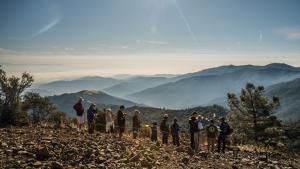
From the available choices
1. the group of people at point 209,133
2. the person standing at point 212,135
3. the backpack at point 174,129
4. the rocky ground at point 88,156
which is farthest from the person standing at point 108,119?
the person standing at point 212,135

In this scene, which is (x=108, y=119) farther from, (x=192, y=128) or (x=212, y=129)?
(x=212, y=129)

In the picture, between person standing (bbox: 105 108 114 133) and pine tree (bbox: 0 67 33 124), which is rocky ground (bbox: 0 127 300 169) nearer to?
person standing (bbox: 105 108 114 133)

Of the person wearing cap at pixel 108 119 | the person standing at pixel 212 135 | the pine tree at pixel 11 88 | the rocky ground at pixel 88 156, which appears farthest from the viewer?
the pine tree at pixel 11 88

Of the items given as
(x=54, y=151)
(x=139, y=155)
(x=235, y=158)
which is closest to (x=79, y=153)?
(x=54, y=151)

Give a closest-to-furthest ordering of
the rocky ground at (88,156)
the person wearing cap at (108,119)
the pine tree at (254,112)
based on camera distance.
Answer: the rocky ground at (88,156) → the person wearing cap at (108,119) → the pine tree at (254,112)

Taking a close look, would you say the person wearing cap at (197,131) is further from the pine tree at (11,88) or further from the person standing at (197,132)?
the pine tree at (11,88)

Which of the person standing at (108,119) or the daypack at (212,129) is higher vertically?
the person standing at (108,119)

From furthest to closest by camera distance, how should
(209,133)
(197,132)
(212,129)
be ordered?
(212,129)
(209,133)
(197,132)

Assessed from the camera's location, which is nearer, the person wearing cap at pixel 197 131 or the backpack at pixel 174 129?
the person wearing cap at pixel 197 131

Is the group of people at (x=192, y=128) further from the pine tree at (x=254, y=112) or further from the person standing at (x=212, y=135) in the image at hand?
the pine tree at (x=254, y=112)

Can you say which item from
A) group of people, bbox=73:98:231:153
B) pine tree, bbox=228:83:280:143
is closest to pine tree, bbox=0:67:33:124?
group of people, bbox=73:98:231:153

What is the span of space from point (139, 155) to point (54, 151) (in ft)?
11.1

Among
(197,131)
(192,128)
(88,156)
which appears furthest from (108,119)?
(88,156)

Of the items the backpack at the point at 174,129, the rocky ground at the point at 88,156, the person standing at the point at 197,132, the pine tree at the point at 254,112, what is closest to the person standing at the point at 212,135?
the person standing at the point at 197,132
